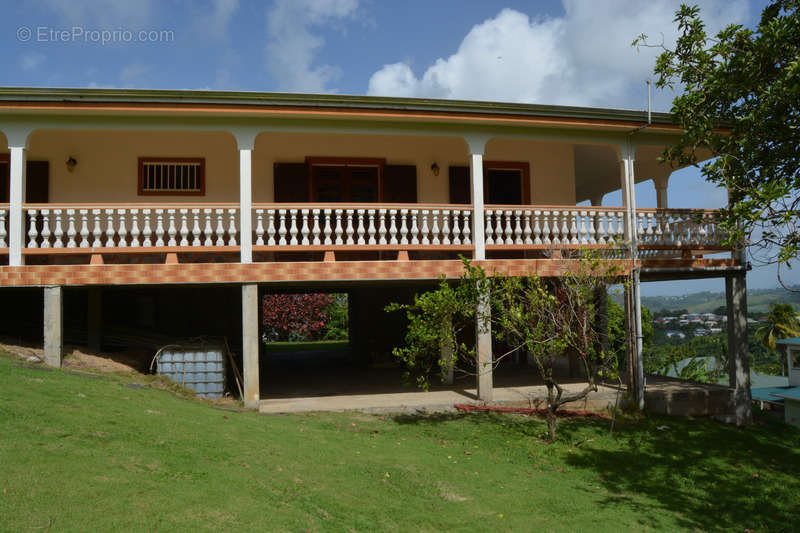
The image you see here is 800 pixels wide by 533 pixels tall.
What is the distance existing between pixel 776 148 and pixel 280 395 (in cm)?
820

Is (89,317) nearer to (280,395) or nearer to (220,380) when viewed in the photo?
(220,380)

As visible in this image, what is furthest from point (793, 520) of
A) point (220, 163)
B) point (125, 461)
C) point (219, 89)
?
point (220, 163)

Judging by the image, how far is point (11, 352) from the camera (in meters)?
8.00

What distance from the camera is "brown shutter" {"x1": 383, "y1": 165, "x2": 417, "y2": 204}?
1097 centimetres

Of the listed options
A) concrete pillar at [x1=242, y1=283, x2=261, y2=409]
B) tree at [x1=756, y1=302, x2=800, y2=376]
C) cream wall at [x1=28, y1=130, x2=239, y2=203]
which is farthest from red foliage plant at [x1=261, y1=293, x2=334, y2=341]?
tree at [x1=756, y1=302, x2=800, y2=376]

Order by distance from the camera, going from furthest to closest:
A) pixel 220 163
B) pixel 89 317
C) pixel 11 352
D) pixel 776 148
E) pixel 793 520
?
pixel 220 163 → pixel 89 317 → pixel 11 352 → pixel 776 148 → pixel 793 520

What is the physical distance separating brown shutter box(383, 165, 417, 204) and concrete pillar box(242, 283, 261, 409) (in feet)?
12.1

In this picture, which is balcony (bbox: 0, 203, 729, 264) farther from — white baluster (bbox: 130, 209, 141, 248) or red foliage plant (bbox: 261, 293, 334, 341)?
red foliage plant (bbox: 261, 293, 334, 341)

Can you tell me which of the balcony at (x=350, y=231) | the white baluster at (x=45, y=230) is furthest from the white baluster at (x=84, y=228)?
the white baluster at (x=45, y=230)

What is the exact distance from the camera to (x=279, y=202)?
1053cm

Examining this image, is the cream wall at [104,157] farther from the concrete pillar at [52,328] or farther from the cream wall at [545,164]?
the cream wall at [545,164]

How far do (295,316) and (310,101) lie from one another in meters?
18.6

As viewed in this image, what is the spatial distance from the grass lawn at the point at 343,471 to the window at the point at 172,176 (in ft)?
12.4

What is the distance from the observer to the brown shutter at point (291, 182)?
1057 cm
